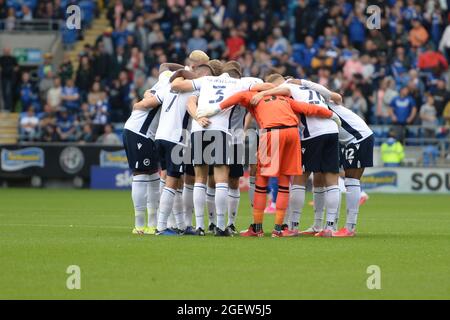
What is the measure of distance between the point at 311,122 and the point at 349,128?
651mm

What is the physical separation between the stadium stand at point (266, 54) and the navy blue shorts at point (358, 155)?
56.2 feet

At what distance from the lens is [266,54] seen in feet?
120

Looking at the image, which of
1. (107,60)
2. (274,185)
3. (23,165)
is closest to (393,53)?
(107,60)

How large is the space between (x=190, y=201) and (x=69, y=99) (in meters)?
19.6

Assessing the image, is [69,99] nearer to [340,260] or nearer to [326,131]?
[326,131]

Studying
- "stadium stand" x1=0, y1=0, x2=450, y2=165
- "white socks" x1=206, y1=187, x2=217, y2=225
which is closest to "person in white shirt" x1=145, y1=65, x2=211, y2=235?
"white socks" x1=206, y1=187, x2=217, y2=225

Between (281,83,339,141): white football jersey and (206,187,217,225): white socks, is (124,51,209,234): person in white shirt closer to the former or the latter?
(206,187,217,225): white socks

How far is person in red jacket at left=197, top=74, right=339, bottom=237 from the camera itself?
15.8 meters

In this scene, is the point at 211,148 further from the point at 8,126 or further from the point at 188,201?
the point at 8,126

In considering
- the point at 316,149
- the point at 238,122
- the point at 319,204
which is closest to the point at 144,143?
the point at 238,122

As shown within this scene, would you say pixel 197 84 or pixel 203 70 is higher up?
pixel 203 70

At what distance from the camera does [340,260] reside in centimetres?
1320

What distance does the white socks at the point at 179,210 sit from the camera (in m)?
16.8
